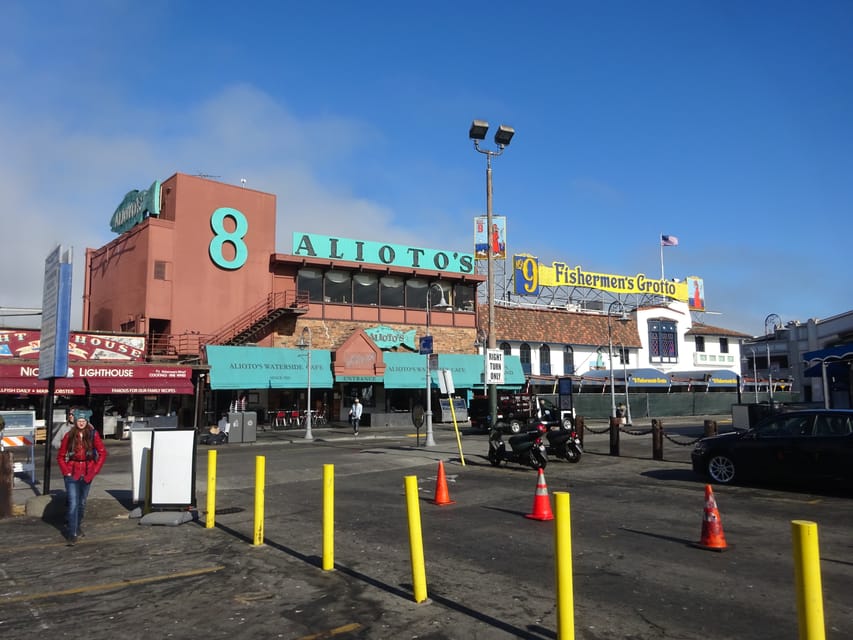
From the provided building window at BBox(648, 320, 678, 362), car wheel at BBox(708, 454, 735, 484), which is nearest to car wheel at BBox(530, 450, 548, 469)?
car wheel at BBox(708, 454, 735, 484)

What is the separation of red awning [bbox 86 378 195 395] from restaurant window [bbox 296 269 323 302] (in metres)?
10.1

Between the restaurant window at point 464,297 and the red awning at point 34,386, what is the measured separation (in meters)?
24.0

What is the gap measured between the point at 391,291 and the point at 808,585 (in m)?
38.9

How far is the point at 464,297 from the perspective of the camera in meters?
45.0

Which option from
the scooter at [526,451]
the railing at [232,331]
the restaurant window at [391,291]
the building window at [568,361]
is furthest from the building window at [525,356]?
the scooter at [526,451]

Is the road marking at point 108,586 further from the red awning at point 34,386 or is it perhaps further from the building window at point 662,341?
the building window at point 662,341

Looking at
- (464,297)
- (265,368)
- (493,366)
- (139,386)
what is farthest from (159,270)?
(493,366)

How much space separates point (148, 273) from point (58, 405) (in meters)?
7.75

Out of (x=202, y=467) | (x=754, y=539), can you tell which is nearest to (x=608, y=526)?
(x=754, y=539)

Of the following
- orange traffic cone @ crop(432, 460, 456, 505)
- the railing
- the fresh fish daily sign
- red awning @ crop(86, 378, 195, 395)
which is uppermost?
the railing

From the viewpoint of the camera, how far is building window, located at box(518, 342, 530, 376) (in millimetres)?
48656

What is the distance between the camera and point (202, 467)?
59.2ft

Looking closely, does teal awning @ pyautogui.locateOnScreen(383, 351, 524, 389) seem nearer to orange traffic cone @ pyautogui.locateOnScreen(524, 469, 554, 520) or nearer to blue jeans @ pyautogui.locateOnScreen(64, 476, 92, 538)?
Result: orange traffic cone @ pyautogui.locateOnScreen(524, 469, 554, 520)

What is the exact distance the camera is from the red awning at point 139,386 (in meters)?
28.2
